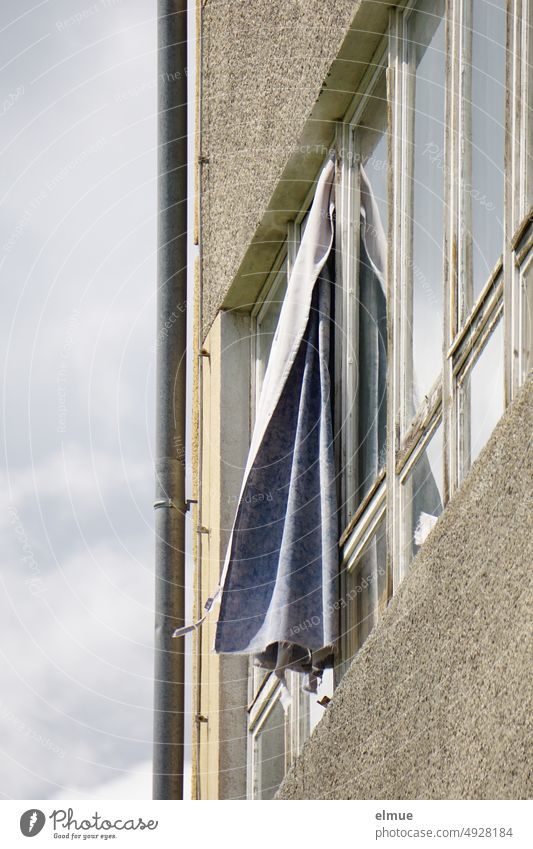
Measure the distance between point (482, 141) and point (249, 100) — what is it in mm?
2288

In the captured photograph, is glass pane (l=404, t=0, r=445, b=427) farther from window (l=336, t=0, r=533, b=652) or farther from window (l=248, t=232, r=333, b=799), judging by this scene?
window (l=248, t=232, r=333, b=799)

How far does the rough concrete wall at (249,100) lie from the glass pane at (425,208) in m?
0.38

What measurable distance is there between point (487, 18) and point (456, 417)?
41.0 inches

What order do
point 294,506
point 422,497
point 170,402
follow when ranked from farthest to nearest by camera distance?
point 170,402 → point 294,506 → point 422,497

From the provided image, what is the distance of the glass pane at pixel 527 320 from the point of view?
3668mm

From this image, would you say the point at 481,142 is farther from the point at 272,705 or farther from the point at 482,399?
the point at 272,705

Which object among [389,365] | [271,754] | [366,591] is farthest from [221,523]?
[389,365]

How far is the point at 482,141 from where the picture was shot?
4.12 meters

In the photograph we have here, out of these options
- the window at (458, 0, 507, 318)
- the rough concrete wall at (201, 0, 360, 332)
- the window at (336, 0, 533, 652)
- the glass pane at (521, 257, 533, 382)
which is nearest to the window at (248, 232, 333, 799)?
Result: the rough concrete wall at (201, 0, 360, 332)

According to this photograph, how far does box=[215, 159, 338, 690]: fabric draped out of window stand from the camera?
490cm

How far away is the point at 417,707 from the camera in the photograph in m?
3.73

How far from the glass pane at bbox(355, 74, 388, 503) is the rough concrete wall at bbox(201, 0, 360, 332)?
30cm

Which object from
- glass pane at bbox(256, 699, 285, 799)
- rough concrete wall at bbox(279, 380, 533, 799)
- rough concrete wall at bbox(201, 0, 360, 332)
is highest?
rough concrete wall at bbox(201, 0, 360, 332)

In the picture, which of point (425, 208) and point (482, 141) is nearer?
point (482, 141)
